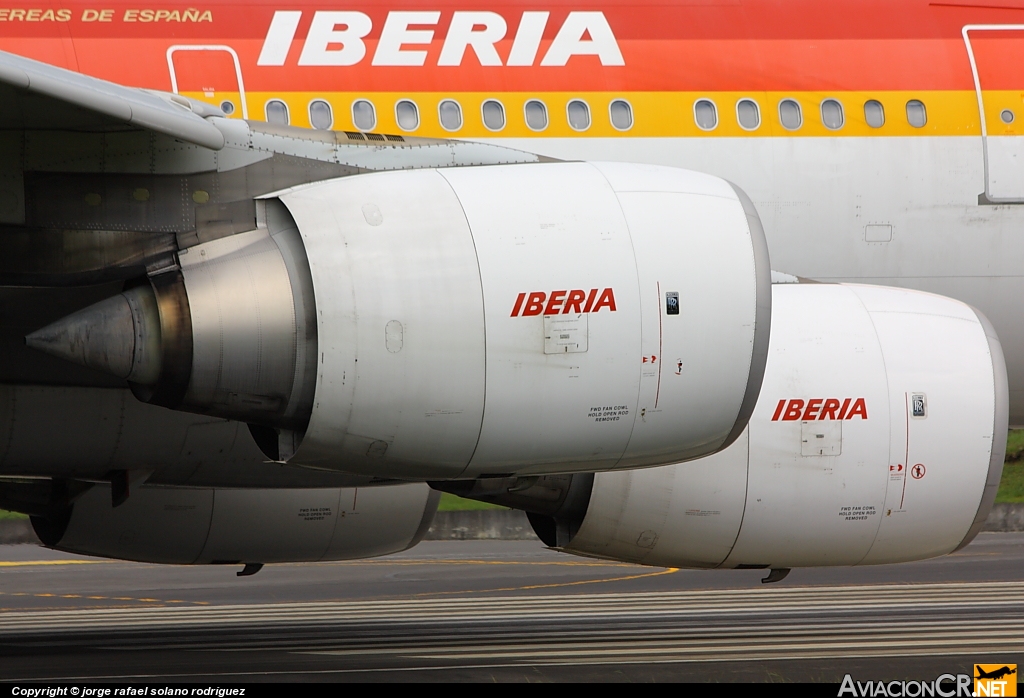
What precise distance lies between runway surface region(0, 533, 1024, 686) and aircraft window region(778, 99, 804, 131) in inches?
148

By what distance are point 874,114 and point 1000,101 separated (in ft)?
3.22

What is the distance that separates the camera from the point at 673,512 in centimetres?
856

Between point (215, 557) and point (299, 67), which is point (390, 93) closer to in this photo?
point (299, 67)

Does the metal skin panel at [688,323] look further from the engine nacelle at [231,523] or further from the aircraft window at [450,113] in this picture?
the engine nacelle at [231,523]

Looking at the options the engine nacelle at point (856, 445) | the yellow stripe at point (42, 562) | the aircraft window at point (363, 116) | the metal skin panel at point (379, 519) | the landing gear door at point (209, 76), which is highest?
the landing gear door at point (209, 76)

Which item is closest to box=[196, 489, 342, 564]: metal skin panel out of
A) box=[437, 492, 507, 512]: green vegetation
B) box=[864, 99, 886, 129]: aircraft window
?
box=[864, 99, 886, 129]: aircraft window

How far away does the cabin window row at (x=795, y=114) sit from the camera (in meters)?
9.06

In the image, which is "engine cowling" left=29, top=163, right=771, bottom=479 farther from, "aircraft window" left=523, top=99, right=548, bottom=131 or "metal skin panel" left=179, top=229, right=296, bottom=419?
"aircraft window" left=523, top=99, right=548, bottom=131

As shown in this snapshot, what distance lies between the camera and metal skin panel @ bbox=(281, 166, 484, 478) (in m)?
6.15

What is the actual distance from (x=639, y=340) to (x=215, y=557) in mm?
5365

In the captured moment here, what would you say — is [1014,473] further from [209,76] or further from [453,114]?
[209,76]

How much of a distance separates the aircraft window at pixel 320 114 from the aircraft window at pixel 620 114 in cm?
188

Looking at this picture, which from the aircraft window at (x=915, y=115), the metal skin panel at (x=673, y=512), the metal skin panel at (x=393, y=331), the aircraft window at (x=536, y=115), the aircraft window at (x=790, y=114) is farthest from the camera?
the aircraft window at (x=915, y=115)

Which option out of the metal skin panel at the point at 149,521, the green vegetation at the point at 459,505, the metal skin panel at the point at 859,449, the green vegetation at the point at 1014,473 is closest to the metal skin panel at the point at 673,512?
the metal skin panel at the point at 859,449
